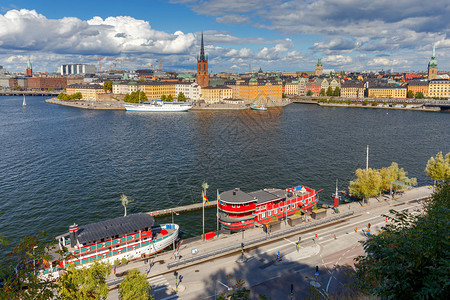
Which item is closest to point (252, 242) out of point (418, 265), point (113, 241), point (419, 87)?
point (113, 241)

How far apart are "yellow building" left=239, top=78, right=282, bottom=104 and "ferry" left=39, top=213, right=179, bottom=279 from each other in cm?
15714

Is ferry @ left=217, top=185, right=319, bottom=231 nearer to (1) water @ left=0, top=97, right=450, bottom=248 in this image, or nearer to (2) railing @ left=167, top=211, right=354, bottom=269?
(2) railing @ left=167, top=211, right=354, bottom=269

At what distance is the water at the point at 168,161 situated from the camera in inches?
1564

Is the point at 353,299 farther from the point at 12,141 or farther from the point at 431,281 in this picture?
the point at 12,141

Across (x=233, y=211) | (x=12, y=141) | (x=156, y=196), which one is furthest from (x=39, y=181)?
(x=12, y=141)

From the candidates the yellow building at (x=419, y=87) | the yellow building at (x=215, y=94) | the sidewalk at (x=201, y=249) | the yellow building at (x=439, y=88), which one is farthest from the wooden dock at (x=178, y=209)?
the yellow building at (x=419, y=87)

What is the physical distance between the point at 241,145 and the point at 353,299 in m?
57.5

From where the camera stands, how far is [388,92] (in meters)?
192

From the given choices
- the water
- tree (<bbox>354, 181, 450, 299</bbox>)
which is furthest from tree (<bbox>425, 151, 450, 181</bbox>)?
tree (<bbox>354, 181, 450, 299</bbox>)

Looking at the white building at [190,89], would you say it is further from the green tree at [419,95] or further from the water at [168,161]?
the green tree at [419,95]

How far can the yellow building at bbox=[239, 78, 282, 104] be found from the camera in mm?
183750

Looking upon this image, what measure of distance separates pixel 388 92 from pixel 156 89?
429ft

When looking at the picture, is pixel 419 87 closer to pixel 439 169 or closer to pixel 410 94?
pixel 410 94

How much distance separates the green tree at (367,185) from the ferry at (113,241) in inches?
875
